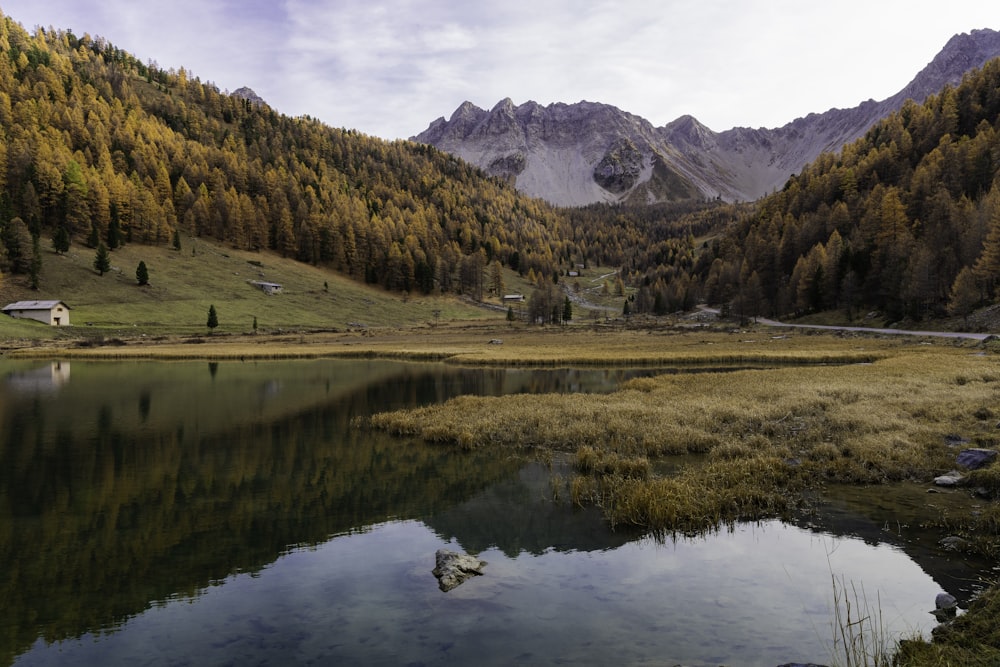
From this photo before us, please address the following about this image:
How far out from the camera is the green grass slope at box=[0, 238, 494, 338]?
322 ft

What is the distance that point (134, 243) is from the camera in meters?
135

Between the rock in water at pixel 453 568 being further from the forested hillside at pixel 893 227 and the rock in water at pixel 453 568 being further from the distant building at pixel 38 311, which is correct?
the distant building at pixel 38 311

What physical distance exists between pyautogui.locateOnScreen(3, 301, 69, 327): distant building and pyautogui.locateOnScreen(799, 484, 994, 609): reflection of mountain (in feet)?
376

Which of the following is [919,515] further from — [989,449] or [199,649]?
[199,649]

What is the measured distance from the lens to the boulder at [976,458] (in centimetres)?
1803

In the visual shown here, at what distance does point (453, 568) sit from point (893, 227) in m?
129

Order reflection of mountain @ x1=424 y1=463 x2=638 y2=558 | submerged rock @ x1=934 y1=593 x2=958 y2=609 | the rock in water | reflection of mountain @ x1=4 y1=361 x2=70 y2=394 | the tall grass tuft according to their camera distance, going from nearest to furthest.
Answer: the tall grass tuft < submerged rock @ x1=934 y1=593 x2=958 y2=609 < the rock in water < reflection of mountain @ x1=424 y1=463 x2=638 y2=558 < reflection of mountain @ x1=4 y1=361 x2=70 y2=394

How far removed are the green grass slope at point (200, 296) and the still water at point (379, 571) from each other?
282 ft

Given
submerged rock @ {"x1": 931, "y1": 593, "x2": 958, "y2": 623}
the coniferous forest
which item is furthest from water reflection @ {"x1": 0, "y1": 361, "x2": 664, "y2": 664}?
the coniferous forest

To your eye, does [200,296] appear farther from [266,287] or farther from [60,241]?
[60,241]

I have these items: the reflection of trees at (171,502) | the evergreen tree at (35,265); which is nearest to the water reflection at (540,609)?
the reflection of trees at (171,502)

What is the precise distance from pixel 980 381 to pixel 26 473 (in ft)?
160

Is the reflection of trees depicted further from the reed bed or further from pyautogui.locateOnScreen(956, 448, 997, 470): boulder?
pyautogui.locateOnScreen(956, 448, 997, 470): boulder

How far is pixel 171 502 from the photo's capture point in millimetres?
18375
